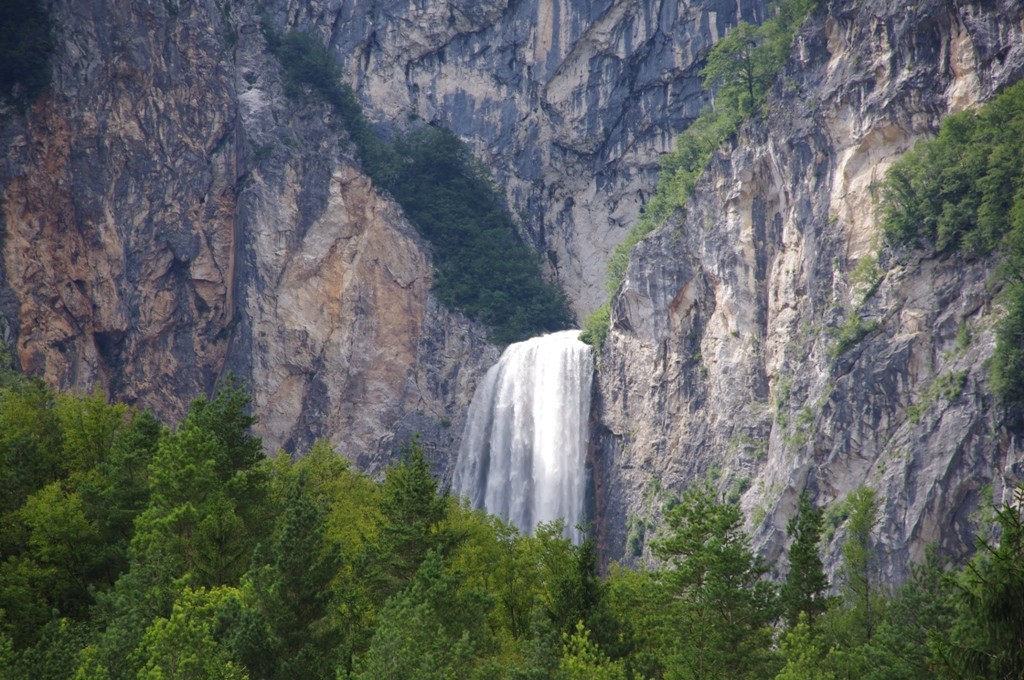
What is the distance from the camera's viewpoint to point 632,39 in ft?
295

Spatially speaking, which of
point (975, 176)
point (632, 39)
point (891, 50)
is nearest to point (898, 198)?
point (975, 176)

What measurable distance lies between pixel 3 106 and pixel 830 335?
47.3 meters

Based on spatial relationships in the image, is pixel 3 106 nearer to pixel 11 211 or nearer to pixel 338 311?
pixel 11 211

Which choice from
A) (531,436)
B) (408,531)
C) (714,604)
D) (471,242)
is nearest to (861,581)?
(714,604)

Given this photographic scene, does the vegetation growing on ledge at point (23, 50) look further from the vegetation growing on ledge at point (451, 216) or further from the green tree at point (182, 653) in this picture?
the green tree at point (182, 653)

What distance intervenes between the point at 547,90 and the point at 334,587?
216ft

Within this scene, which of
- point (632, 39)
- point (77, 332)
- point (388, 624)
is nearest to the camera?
point (388, 624)

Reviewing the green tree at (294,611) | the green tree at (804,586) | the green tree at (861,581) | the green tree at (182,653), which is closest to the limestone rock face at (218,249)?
the green tree at (861,581)

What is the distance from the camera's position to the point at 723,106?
3014 inches

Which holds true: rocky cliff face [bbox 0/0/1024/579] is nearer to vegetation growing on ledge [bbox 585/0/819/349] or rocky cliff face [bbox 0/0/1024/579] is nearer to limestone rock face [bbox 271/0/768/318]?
limestone rock face [bbox 271/0/768/318]

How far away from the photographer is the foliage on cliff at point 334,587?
2803 centimetres

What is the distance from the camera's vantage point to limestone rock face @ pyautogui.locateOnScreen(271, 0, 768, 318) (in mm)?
90000

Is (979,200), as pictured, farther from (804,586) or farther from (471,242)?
(471,242)

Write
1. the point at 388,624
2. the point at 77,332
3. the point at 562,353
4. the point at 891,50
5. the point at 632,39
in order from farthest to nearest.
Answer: the point at 632,39 → the point at 562,353 → the point at 77,332 → the point at 891,50 → the point at 388,624
